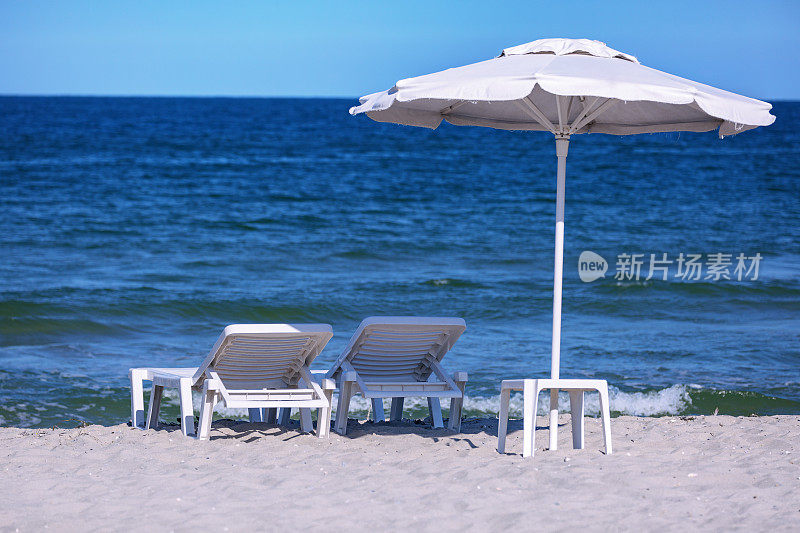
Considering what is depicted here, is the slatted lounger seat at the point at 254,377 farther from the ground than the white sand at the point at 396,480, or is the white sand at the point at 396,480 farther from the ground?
the slatted lounger seat at the point at 254,377

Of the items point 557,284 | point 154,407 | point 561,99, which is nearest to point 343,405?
point 154,407

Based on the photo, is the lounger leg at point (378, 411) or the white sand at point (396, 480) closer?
the white sand at point (396, 480)

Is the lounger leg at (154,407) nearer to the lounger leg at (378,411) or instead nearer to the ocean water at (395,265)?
the ocean water at (395,265)

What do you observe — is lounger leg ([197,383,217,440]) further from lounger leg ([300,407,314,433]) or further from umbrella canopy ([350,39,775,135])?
umbrella canopy ([350,39,775,135])

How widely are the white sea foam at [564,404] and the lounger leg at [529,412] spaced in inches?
92.1

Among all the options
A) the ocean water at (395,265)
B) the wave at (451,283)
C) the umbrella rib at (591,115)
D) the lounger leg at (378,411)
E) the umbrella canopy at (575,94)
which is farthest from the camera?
the wave at (451,283)

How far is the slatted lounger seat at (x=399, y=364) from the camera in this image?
18.4 ft

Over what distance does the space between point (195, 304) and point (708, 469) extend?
8790 mm

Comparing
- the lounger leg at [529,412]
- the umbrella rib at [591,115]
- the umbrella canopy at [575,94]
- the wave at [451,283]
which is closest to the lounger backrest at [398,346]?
Answer: the lounger leg at [529,412]

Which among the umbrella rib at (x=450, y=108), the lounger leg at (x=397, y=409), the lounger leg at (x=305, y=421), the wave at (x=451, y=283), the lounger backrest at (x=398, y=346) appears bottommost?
the wave at (x=451, y=283)

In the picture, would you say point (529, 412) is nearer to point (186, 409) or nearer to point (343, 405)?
point (343, 405)

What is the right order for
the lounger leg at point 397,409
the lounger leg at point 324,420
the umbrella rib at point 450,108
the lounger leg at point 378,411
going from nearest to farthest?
the lounger leg at point 324,420, the umbrella rib at point 450,108, the lounger leg at point 378,411, the lounger leg at point 397,409

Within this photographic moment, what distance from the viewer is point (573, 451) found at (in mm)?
5117

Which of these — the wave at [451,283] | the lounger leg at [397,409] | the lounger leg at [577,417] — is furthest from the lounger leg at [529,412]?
the wave at [451,283]
